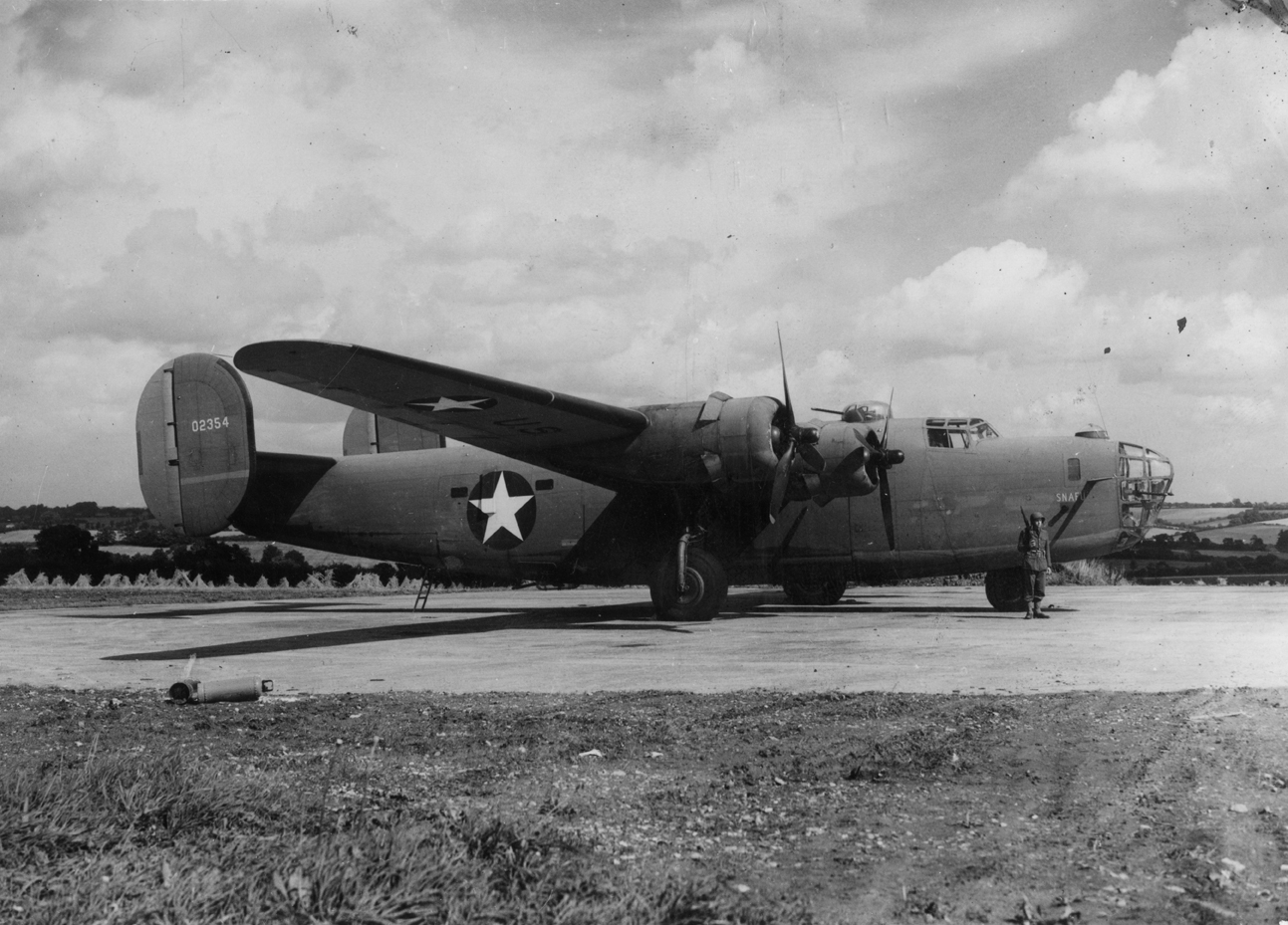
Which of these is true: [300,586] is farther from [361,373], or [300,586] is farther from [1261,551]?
[1261,551]

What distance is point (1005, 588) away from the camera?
15.2 m

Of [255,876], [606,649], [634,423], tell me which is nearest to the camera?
[255,876]

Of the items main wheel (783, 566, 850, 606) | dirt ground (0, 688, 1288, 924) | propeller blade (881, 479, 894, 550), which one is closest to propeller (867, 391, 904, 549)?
propeller blade (881, 479, 894, 550)

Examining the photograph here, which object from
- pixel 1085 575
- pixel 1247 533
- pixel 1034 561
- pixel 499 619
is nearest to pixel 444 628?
pixel 499 619

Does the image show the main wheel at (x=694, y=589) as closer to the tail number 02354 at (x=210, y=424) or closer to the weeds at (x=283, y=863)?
the tail number 02354 at (x=210, y=424)

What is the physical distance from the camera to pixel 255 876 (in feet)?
10.0

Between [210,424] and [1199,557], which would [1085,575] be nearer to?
[1199,557]

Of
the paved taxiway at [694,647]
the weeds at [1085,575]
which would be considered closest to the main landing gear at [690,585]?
the paved taxiway at [694,647]

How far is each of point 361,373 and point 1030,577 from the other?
893cm

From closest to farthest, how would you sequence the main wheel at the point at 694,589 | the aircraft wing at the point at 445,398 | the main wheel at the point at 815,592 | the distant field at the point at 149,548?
the aircraft wing at the point at 445,398, the main wheel at the point at 694,589, the main wheel at the point at 815,592, the distant field at the point at 149,548

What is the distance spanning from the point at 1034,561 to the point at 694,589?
14.8ft

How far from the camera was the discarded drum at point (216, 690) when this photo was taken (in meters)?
7.26

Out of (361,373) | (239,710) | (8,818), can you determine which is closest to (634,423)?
(361,373)

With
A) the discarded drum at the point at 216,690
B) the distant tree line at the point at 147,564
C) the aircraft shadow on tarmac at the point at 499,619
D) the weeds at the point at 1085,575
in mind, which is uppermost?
the distant tree line at the point at 147,564
